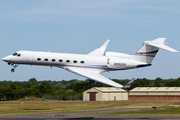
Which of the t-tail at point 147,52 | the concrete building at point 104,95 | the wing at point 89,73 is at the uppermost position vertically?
the t-tail at point 147,52

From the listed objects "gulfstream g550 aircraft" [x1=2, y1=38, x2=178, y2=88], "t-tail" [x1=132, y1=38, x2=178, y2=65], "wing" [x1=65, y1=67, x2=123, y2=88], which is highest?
"t-tail" [x1=132, y1=38, x2=178, y2=65]

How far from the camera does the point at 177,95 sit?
351 ft

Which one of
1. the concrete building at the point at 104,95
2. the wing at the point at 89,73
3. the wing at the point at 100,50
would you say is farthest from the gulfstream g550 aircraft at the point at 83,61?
the concrete building at the point at 104,95

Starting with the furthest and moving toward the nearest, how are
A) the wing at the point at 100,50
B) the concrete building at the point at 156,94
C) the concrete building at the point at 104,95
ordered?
the concrete building at the point at 156,94 → the concrete building at the point at 104,95 → the wing at the point at 100,50

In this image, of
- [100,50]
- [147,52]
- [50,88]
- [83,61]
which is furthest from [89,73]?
[50,88]

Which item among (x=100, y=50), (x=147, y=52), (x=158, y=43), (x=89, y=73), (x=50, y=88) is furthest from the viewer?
(x=50, y=88)

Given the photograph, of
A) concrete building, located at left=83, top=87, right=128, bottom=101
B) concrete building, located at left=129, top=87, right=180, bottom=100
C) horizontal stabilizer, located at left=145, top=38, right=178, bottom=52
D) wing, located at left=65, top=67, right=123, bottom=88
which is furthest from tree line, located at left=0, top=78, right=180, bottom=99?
horizontal stabilizer, located at left=145, top=38, right=178, bottom=52

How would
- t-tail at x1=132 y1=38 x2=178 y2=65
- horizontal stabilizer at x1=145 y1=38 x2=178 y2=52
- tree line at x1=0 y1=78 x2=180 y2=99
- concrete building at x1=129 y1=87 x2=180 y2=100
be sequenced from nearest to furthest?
horizontal stabilizer at x1=145 y1=38 x2=178 y2=52 < t-tail at x1=132 y1=38 x2=178 y2=65 < concrete building at x1=129 y1=87 x2=180 y2=100 < tree line at x1=0 y1=78 x2=180 y2=99

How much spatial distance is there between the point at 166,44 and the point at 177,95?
65610 mm

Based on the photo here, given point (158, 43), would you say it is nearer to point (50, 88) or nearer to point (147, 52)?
point (147, 52)

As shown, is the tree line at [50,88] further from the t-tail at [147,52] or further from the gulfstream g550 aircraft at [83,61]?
the t-tail at [147,52]

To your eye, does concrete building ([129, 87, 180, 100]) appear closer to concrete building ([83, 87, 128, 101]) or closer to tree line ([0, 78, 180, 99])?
concrete building ([83, 87, 128, 101])

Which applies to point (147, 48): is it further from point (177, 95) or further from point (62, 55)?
point (177, 95)

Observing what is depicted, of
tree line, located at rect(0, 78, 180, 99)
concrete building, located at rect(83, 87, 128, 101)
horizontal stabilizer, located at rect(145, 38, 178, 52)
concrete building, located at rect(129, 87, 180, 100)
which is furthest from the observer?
tree line, located at rect(0, 78, 180, 99)
